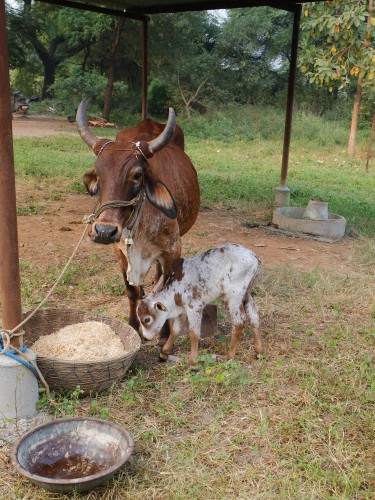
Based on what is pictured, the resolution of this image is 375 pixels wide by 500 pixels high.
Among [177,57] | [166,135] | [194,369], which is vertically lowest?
[194,369]

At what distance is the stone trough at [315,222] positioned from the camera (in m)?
8.00

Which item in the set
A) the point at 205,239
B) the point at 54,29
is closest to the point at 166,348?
the point at 205,239

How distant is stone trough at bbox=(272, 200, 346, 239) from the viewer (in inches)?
315

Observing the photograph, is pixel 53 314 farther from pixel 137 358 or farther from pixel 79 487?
pixel 79 487

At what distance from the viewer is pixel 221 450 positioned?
3166 millimetres

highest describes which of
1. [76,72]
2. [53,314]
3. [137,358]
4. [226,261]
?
[76,72]

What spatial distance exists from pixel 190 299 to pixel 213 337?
681 mm

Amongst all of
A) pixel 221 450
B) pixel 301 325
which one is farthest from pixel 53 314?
pixel 301 325

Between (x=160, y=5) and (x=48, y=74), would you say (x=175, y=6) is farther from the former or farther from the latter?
(x=48, y=74)

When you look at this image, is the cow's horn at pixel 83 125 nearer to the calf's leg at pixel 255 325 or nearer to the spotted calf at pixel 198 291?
the spotted calf at pixel 198 291

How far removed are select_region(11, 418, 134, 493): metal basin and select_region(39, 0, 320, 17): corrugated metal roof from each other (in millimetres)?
6446

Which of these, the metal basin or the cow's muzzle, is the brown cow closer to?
the cow's muzzle

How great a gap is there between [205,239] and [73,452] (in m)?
4.75

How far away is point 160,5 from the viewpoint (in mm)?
8562
